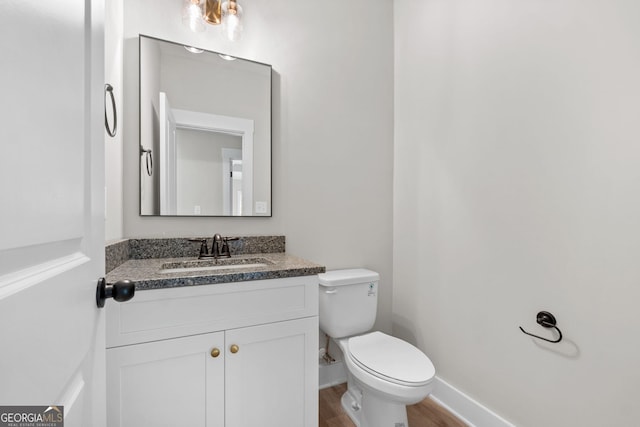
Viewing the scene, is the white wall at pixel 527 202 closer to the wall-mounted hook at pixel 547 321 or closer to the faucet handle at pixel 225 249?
the wall-mounted hook at pixel 547 321

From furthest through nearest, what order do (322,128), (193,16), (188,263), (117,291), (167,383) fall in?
(322,128) → (193,16) → (188,263) → (167,383) → (117,291)

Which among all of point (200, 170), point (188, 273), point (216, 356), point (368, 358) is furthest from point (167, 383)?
point (200, 170)

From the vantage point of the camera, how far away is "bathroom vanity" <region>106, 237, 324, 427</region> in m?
1.01

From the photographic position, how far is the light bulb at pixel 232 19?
157 centimetres

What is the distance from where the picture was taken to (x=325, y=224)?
190cm

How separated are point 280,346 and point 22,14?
121cm

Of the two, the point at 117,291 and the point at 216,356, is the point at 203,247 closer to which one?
the point at 216,356

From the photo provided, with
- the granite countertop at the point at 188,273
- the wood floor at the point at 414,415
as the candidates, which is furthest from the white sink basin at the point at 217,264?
the wood floor at the point at 414,415

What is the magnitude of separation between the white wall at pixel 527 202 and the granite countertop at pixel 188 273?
900 mm

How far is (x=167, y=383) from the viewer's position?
1.05 metres

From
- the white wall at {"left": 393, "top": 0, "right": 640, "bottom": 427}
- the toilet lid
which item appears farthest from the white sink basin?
the white wall at {"left": 393, "top": 0, "right": 640, "bottom": 427}

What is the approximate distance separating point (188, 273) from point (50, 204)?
2.59 feet

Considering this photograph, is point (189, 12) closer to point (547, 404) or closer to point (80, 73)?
point (80, 73)

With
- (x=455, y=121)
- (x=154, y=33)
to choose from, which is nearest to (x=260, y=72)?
(x=154, y=33)
